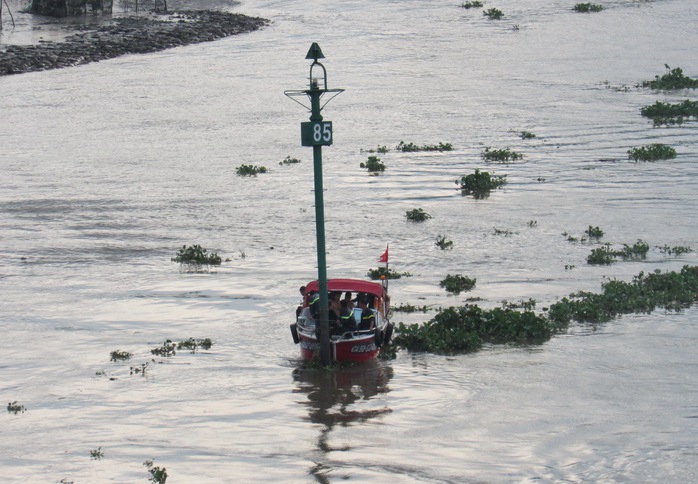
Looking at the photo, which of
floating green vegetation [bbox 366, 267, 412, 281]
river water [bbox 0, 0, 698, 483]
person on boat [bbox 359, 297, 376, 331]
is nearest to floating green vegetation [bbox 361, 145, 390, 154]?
river water [bbox 0, 0, 698, 483]

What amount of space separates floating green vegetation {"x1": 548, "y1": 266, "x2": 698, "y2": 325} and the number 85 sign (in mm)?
7194

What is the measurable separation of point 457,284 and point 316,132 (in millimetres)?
8013

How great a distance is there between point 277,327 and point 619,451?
9369mm

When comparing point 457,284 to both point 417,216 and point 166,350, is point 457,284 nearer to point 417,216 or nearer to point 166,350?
point 417,216

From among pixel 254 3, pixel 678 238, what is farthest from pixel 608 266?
pixel 254 3

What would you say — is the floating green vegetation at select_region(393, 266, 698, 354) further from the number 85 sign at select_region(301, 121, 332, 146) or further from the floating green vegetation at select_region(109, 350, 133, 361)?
the floating green vegetation at select_region(109, 350, 133, 361)

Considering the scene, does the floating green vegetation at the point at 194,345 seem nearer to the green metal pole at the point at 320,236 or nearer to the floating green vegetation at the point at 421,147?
the green metal pole at the point at 320,236

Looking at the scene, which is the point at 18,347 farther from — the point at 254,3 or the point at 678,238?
the point at 254,3

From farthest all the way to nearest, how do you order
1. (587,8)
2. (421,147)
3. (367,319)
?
(587,8) < (421,147) < (367,319)

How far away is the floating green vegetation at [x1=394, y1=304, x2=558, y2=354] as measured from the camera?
69.9 feet

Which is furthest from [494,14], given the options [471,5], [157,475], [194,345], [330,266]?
[157,475]

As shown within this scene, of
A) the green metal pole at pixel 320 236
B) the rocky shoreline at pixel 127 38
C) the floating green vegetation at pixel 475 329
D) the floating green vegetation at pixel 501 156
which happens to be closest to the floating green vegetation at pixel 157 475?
the green metal pole at pixel 320 236

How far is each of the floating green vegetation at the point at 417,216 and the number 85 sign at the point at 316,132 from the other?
1298 cm

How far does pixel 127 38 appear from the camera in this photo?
3004 inches
